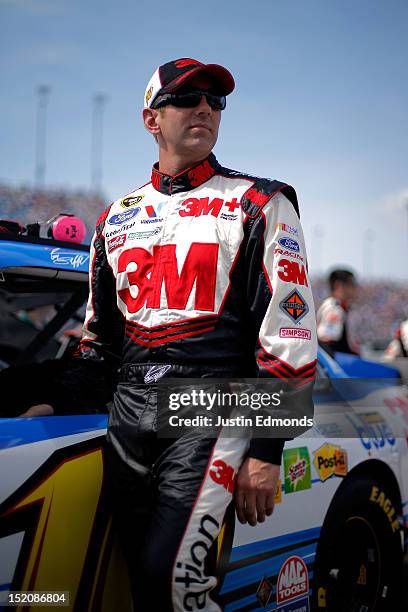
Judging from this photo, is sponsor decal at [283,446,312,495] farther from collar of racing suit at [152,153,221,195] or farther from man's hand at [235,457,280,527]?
collar of racing suit at [152,153,221,195]

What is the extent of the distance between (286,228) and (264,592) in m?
1.27

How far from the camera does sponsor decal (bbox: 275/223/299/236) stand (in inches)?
70.5

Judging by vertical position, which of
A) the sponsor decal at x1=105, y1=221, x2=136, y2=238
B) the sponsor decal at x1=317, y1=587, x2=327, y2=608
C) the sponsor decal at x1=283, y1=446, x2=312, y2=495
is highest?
the sponsor decal at x1=105, y1=221, x2=136, y2=238

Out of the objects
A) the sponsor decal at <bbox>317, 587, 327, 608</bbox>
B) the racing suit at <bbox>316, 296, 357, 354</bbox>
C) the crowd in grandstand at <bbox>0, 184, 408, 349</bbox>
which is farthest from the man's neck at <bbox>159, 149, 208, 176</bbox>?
the crowd in grandstand at <bbox>0, 184, 408, 349</bbox>

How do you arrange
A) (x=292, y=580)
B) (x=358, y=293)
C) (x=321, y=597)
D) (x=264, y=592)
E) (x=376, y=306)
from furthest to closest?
(x=376, y=306)
(x=358, y=293)
(x=321, y=597)
(x=292, y=580)
(x=264, y=592)

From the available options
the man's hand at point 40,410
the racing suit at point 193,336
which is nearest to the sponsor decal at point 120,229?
the racing suit at point 193,336

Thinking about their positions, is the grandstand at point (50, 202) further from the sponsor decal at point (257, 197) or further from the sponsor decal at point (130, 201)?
the sponsor decal at point (257, 197)

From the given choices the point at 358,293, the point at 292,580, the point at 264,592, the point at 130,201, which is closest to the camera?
the point at 130,201

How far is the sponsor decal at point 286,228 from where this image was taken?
1.79 metres

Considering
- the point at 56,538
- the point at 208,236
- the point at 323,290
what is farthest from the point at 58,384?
the point at 323,290

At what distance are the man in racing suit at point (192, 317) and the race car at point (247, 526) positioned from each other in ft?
0.23

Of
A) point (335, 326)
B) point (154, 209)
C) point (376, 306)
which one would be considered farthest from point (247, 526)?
point (376, 306)

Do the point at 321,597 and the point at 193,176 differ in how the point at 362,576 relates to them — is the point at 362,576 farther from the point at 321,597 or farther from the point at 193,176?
the point at 193,176

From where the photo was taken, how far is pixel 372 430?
2.92m
